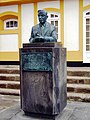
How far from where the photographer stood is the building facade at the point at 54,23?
952 centimetres

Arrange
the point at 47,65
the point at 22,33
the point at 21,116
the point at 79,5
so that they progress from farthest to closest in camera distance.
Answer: the point at 22,33 → the point at 79,5 → the point at 21,116 → the point at 47,65

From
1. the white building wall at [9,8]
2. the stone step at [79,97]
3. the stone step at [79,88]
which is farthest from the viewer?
the white building wall at [9,8]

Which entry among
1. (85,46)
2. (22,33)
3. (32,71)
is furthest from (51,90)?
(22,33)

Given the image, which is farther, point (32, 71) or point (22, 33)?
point (22, 33)

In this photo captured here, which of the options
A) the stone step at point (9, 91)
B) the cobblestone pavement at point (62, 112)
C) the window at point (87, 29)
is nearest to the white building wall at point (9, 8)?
the window at point (87, 29)

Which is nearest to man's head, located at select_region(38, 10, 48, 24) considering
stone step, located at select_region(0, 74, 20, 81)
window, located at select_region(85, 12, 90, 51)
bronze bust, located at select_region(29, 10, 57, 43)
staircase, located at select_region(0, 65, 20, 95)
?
bronze bust, located at select_region(29, 10, 57, 43)

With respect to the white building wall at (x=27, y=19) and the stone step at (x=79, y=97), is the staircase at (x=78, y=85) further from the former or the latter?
the white building wall at (x=27, y=19)

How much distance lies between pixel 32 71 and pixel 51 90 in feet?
1.62

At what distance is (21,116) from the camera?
461 cm

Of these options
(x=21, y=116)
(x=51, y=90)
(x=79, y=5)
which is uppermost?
(x=79, y=5)

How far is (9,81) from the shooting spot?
25.3 ft

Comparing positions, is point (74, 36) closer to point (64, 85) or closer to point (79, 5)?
point (79, 5)

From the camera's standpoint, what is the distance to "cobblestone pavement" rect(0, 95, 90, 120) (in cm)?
454

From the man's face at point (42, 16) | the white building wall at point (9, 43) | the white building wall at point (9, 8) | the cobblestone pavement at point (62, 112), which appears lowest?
the cobblestone pavement at point (62, 112)
